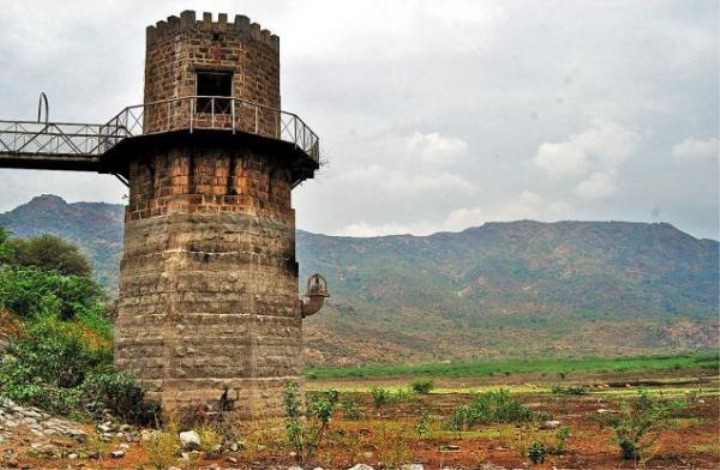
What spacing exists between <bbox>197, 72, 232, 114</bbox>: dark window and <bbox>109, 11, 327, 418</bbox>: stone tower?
0.04 m

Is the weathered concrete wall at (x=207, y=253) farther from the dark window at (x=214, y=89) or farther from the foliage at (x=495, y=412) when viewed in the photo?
the foliage at (x=495, y=412)

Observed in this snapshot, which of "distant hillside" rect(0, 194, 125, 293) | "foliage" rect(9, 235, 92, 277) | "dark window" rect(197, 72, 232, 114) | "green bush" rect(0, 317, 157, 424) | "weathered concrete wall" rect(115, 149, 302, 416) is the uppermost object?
"distant hillside" rect(0, 194, 125, 293)

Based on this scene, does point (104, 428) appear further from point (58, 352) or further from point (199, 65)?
point (199, 65)

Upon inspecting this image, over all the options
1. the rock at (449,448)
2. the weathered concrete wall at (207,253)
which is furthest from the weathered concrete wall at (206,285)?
the rock at (449,448)

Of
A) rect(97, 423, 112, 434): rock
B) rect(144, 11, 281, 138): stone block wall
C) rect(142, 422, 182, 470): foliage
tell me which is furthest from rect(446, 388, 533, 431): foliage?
rect(144, 11, 281, 138): stone block wall

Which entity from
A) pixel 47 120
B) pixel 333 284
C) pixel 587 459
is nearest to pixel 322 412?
pixel 587 459

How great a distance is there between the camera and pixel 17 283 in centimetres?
2422

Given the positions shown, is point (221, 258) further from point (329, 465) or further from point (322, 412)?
point (329, 465)

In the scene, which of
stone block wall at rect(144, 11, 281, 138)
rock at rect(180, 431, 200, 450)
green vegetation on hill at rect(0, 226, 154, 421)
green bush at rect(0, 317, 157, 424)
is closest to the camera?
rock at rect(180, 431, 200, 450)

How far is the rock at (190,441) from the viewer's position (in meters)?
16.8

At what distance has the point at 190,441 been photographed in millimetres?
16828

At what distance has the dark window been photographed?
2041 cm

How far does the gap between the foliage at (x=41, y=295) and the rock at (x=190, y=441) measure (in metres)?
9.13

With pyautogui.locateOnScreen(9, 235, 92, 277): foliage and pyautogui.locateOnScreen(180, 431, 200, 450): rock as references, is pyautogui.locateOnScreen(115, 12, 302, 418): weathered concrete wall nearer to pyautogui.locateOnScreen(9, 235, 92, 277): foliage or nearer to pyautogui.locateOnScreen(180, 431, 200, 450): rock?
pyautogui.locateOnScreen(180, 431, 200, 450): rock
